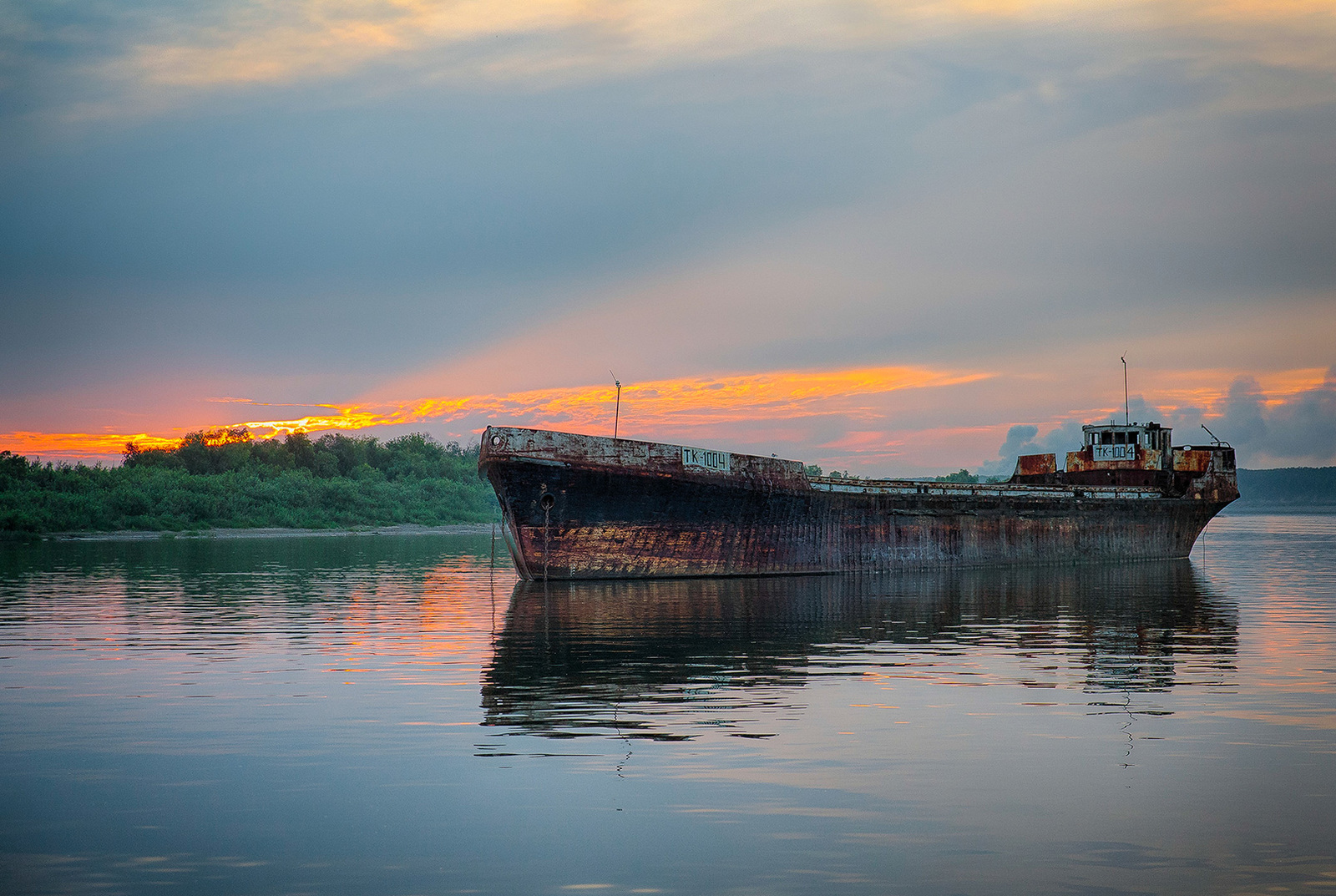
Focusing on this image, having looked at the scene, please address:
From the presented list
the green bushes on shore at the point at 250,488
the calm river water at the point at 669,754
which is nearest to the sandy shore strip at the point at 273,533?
the green bushes on shore at the point at 250,488

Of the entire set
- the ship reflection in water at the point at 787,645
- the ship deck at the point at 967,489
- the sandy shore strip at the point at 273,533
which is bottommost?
the ship reflection in water at the point at 787,645

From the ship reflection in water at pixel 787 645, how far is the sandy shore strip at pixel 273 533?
55.8 metres

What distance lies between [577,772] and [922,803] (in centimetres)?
307

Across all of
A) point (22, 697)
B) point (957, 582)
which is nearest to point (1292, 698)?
point (22, 697)

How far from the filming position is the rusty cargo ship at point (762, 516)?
31.4 m

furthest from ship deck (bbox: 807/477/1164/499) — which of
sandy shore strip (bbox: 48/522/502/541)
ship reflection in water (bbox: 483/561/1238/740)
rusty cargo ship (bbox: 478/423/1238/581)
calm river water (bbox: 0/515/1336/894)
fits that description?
sandy shore strip (bbox: 48/522/502/541)

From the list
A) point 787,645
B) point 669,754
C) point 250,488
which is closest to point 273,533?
point 250,488

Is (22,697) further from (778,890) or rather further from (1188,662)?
(1188,662)

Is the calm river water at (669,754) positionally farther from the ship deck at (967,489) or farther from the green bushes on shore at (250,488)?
the green bushes on shore at (250,488)

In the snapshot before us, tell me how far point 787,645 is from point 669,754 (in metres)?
9.01

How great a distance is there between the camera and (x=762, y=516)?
34906 millimetres

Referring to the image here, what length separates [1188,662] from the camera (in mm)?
18000

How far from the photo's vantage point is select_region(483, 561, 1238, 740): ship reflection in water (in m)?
14.0

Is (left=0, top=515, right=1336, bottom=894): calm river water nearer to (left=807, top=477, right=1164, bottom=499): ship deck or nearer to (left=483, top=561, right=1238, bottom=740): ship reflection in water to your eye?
(left=483, top=561, right=1238, bottom=740): ship reflection in water
